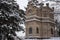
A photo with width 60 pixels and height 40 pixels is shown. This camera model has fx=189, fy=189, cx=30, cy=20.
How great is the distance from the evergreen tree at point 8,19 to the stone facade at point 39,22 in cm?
922

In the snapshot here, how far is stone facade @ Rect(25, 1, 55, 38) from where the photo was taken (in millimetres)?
20047

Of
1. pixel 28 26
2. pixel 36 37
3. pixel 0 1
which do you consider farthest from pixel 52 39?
pixel 0 1

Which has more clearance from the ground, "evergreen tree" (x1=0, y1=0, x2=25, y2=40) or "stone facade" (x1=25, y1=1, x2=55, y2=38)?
"evergreen tree" (x1=0, y1=0, x2=25, y2=40)

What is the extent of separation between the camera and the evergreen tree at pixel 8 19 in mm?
9977

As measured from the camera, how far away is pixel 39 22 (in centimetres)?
2067

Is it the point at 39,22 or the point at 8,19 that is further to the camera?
the point at 39,22

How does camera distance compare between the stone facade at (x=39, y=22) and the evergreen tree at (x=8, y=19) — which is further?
the stone facade at (x=39, y=22)

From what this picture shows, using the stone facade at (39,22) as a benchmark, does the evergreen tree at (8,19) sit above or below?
above

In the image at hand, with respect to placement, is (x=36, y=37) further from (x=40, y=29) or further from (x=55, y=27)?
(x=55, y=27)

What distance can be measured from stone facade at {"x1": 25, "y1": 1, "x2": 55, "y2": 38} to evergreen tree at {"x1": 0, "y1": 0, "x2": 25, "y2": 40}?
922 cm

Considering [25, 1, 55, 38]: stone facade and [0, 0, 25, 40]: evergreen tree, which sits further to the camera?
[25, 1, 55, 38]: stone facade

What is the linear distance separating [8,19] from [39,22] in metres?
10.8

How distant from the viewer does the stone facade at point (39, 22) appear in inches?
789

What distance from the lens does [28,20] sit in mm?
20016
